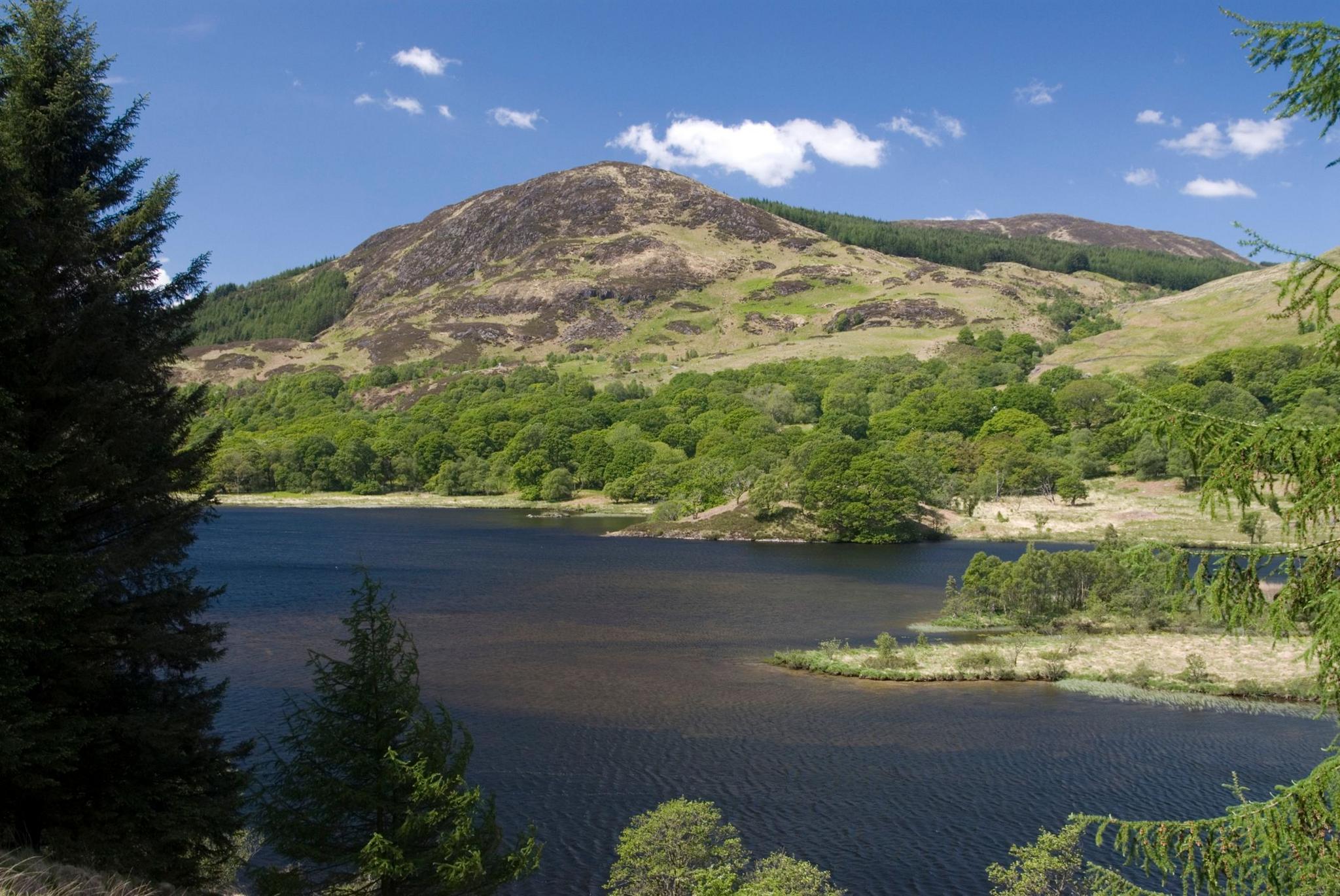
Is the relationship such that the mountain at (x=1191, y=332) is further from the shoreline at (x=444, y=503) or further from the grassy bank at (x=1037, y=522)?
the shoreline at (x=444, y=503)

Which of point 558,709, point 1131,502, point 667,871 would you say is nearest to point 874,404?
point 1131,502

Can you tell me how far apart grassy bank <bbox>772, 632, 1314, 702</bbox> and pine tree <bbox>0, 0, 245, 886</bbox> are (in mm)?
30601

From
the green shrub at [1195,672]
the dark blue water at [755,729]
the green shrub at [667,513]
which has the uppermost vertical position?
the green shrub at [667,513]

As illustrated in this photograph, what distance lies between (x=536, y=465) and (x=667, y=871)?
120m

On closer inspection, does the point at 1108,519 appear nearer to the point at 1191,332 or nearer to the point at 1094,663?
the point at 1094,663

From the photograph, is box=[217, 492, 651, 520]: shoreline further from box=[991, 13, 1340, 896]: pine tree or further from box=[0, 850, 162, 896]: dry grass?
box=[991, 13, 1340, 896]: pine tree

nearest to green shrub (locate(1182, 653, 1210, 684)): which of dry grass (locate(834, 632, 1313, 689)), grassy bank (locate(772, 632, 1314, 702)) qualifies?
grassy bank (locate(772, 632, 1314, 702))

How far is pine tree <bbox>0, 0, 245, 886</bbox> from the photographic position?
40.4ft

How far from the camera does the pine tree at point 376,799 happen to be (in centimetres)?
1329

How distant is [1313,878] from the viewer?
832cm

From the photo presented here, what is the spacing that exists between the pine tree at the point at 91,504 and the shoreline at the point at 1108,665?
3065 centimetres

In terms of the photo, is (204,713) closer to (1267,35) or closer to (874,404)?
(1267,35)

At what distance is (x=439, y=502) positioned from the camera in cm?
13125

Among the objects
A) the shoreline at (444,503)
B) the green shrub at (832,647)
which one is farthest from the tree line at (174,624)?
the shoreline at (444,503)
